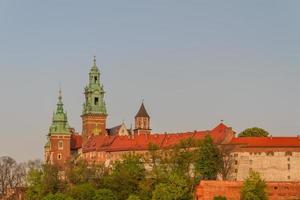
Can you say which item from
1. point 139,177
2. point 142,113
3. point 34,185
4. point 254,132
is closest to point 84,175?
point 34,185

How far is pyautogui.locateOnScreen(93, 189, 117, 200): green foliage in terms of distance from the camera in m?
71.3

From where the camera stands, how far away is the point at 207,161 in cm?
7869

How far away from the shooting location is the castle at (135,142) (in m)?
86.7

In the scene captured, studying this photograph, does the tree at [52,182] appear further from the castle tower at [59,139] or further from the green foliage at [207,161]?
the castle tower at [59,139]

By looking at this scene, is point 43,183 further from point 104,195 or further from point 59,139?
point 59,139

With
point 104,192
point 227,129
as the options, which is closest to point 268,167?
point 227,129

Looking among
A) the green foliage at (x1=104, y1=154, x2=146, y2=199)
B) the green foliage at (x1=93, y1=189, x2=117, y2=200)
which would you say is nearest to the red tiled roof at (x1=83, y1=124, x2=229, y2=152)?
the green foliage at (x1=104, y1=154, x2=146, y2=199)

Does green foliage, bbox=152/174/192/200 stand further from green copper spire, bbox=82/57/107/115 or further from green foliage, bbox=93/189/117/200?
green copper spire, bbox=82/57/107/115

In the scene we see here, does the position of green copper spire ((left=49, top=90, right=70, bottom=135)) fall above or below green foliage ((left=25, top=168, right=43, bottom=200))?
above

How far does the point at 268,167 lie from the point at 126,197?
64.3 feet

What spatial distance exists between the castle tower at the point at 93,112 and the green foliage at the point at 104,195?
39335 millimetres

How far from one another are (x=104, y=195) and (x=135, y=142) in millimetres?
32143

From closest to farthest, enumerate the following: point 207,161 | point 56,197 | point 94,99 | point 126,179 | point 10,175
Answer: point 56,197 < point 126,179 < point 207,161 < point 10,175 < point 94,99

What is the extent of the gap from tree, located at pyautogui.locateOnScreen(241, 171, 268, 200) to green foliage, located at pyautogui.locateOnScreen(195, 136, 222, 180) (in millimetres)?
9211
